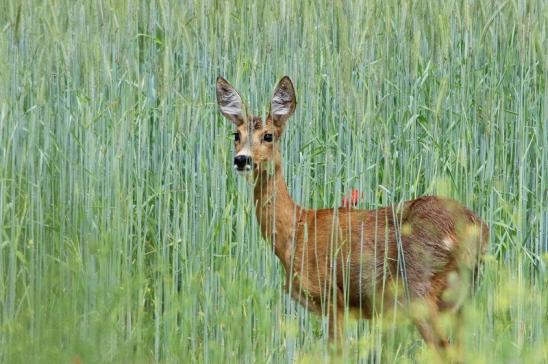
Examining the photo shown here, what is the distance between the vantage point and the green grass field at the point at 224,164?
11.4 feet

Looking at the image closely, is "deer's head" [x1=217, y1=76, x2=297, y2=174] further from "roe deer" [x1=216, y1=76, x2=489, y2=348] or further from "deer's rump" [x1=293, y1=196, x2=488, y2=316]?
"deer's rump" [x1=293, y1=196, x2=488, y2=316]

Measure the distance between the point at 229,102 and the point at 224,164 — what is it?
33 cm

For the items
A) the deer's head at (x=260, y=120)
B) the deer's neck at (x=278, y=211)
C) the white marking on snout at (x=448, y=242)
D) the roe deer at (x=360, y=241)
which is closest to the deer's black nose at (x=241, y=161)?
the roe deer at (x=360, y=241)

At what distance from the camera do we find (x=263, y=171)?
13.9 feet

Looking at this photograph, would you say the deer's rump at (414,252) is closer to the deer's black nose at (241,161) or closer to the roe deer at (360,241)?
the roe deer at (360,241)

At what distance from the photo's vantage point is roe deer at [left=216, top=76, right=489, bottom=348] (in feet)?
12.8

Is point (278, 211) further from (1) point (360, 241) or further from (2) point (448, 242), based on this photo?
(2) point (448, 242)

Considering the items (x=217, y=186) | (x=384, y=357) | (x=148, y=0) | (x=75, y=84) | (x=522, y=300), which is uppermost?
(x=148, y=0)

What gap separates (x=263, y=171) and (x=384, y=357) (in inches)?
33.1

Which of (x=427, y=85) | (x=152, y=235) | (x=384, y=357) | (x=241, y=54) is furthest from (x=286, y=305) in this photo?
(x=427, y=85)

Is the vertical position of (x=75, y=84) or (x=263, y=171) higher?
(x=75, y=84)

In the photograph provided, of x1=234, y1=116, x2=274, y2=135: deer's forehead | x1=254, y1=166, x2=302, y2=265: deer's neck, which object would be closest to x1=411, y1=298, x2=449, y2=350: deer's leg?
x1=254, y1=166, x2=302, y2=265: deer's neck

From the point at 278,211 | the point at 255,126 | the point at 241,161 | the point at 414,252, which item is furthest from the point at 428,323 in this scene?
the point at 255,126

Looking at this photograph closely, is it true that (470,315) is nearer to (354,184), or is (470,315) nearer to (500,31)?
(354,184)
